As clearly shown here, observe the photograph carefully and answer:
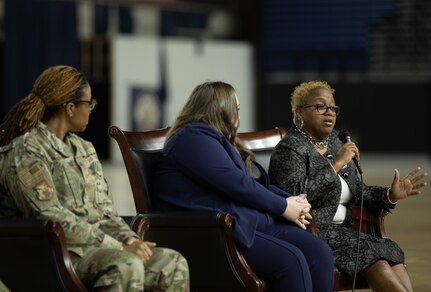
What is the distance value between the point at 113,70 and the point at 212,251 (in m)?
12.8

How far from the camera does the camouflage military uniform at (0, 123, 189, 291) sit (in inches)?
129

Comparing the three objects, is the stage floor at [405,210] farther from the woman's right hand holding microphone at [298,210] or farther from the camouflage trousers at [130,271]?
the camouflage trousers at [130,271]

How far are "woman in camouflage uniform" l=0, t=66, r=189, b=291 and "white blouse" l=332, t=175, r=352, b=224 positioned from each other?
42.7 inches

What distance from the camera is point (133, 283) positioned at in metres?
3.29

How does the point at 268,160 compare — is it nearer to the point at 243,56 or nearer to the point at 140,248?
the point at 140,248

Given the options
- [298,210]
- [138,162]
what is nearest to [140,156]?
[138,162]

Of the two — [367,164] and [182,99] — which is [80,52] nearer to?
[182,99]

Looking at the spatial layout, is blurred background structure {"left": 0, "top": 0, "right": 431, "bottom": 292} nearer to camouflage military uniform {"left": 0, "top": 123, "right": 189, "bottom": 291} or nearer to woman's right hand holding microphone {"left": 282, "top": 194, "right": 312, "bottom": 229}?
woman's right hand holding microphone {"left": 282, "top": 194, "right": 312, "bottom": 229}

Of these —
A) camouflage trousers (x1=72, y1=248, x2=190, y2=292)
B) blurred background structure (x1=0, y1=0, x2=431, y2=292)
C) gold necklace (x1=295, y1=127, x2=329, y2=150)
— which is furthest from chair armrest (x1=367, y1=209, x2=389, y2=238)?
blurred background structure (x1=0, y1=0, x2=431, y2=292)

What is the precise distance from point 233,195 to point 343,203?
0.73 m

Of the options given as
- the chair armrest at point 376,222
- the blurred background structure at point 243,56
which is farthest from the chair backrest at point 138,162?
the blurred background structure at point 243,56

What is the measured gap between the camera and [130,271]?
3.28m

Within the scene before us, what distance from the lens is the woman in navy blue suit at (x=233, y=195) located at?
379cm

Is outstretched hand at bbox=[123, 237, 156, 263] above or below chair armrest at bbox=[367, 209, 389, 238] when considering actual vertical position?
above
